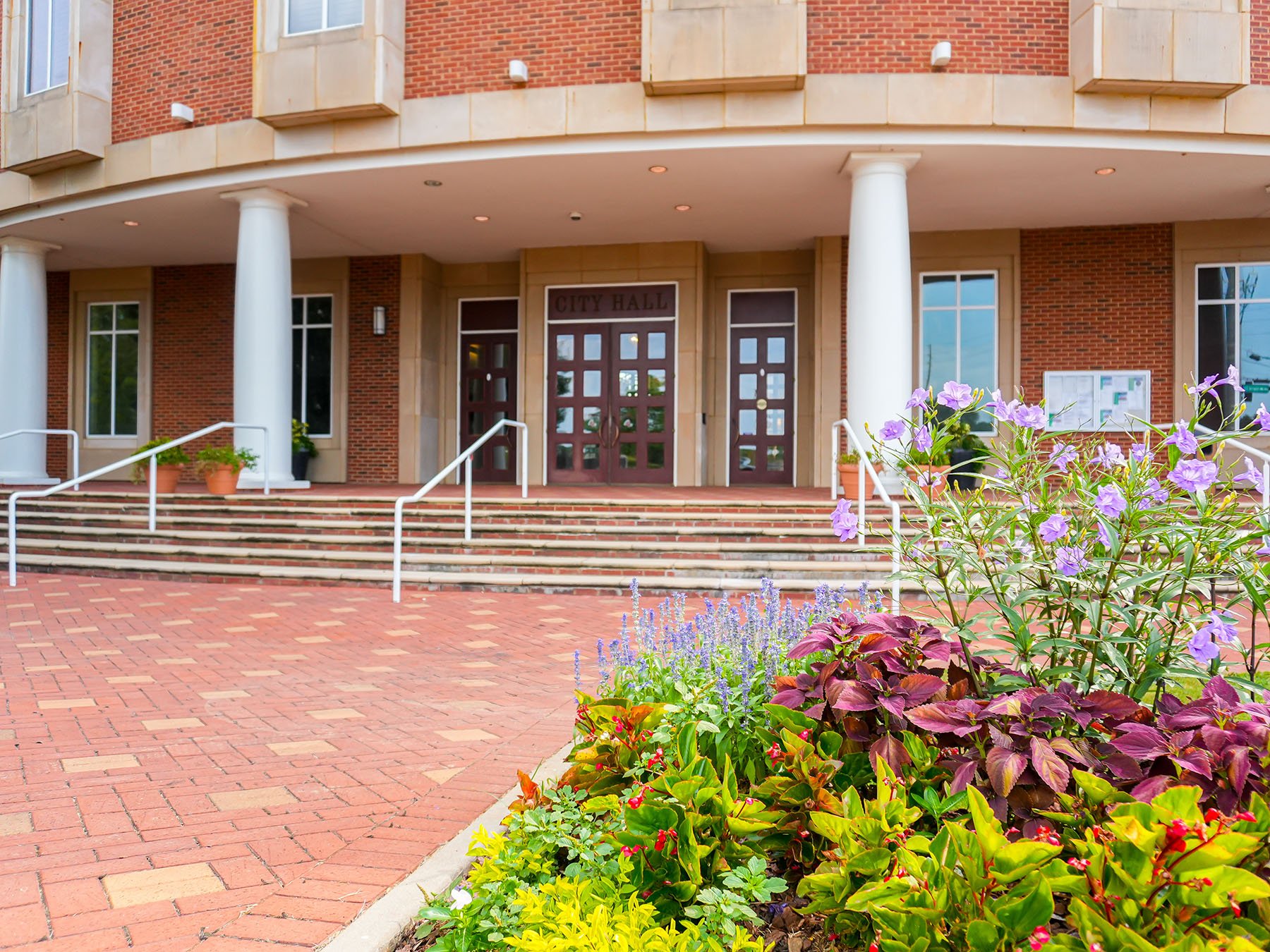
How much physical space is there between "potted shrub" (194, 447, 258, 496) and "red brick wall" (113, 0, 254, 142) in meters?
4.12

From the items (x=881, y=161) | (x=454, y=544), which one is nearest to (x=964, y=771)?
Answer: (x=454, y=544)

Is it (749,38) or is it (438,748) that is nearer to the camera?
(438,748)

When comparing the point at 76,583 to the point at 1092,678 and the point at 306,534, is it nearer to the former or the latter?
the point at 306,534

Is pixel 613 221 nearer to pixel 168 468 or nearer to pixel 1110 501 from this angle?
pixel 168 468

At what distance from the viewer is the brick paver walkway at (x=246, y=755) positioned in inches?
94.3

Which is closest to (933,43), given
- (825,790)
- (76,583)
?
(825,790)

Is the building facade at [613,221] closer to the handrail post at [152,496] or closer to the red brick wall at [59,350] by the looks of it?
the red brick wall at [59,350]

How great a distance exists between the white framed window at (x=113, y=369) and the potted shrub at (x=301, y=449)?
3.55 meters

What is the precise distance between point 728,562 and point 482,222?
693 centimetres

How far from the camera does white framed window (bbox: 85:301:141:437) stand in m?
16.4

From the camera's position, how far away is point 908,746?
6.79 feet

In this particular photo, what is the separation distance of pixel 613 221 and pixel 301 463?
6.54m

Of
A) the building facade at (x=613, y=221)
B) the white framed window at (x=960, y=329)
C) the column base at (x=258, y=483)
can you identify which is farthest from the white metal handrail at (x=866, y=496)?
the column base at (x=258, y=483)

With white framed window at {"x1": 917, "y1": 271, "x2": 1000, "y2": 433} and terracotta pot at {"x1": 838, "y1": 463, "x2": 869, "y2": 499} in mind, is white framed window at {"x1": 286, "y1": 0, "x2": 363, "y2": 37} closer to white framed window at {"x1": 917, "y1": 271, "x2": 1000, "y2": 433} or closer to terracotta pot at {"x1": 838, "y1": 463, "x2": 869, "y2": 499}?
terracotta pot at {"x1": 838, "y1": 463, "x2": 869, "y2": 499}
